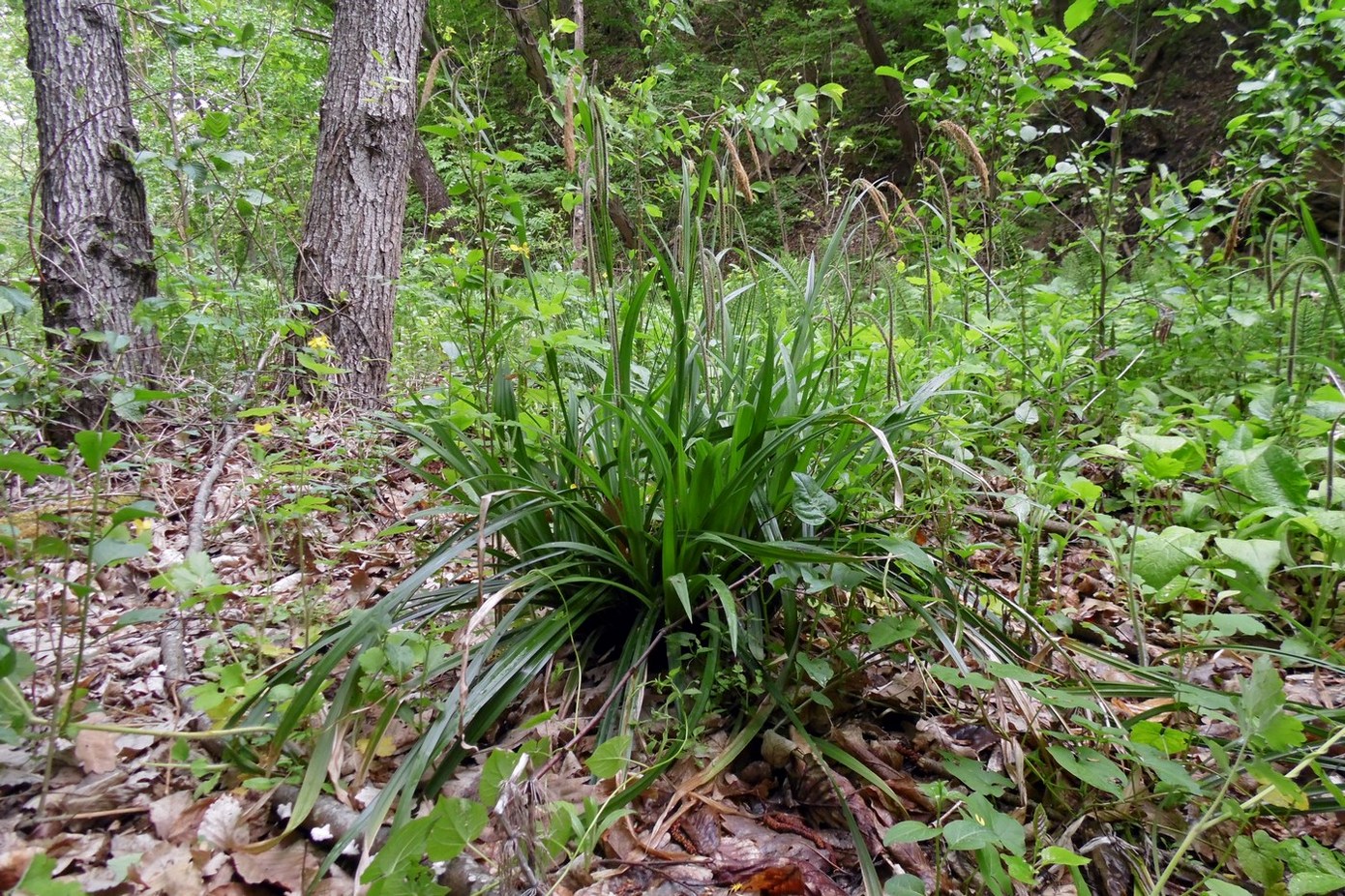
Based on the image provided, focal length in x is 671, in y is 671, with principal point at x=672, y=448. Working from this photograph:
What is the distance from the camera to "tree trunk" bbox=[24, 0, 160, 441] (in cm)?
284

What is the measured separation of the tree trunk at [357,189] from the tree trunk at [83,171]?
74 centimetres

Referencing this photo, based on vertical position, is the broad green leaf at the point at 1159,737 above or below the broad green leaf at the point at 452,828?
above

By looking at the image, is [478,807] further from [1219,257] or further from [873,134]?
[873,134]

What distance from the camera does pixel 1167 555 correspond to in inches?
46.3

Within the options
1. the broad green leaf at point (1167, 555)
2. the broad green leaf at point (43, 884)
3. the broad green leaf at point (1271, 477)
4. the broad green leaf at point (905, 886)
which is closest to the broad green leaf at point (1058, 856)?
the broad green leaf at point (905, 886)

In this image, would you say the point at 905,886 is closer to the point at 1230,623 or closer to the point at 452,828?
the point at 452,828

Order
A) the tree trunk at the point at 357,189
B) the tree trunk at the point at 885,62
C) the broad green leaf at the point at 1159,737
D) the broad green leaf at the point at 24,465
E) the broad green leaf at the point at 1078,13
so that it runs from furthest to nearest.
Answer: the tree trunk at the point at 885,62
the tree trunk at the point at 357,189
the broad green leaf at the point at 1078,13
the broad green leaf at the point at 1159,737
the broad green leaf at the point at 24,465

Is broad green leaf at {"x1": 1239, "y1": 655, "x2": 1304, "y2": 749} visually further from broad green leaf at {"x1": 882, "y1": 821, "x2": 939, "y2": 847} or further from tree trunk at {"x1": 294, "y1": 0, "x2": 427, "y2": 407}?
tree trunk at {"x1": 294, "y1": 0, "x2": 427, "y2": 407}

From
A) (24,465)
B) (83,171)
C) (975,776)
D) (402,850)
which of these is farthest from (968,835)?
(83,171)

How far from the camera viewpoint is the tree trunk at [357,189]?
11.0 feet

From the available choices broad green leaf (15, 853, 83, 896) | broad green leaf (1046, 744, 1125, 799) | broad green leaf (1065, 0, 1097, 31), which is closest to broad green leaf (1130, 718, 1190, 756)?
broad green leaf (1046, 744, 1125, 799)

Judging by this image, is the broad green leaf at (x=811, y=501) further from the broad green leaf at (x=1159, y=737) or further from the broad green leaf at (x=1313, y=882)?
the broad green leaf at (x=1313, y=882)

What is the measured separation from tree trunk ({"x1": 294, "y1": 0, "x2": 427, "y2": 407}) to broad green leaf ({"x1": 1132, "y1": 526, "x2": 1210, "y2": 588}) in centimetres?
312

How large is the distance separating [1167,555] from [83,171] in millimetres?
4062
